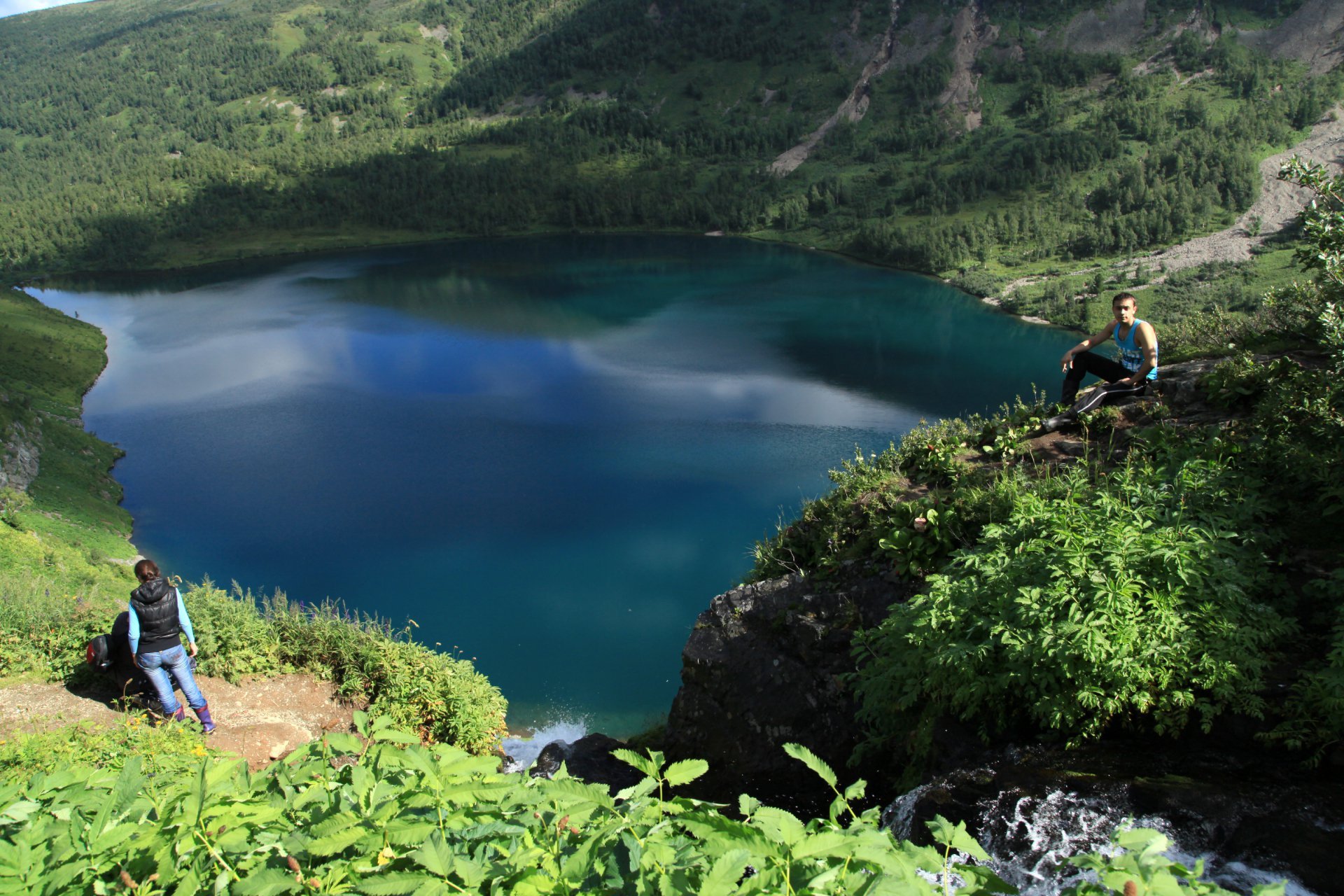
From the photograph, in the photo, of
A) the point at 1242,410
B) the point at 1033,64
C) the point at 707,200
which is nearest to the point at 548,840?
the point at 1242,410

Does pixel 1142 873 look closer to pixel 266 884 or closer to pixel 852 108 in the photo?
pixel 266 884

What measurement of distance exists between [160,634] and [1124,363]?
12480 millimetres

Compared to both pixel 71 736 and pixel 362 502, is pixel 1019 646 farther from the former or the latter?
pixel 362 502

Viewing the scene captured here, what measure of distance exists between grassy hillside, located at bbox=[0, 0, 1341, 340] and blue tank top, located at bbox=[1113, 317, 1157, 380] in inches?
2328

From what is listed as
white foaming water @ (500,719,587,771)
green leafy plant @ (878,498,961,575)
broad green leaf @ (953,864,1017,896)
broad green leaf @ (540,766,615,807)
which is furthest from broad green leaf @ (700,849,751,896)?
white foaming water @ (500,719,587,771)

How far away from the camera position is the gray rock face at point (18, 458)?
28438 millimetres

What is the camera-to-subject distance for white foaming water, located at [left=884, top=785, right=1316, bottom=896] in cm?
457

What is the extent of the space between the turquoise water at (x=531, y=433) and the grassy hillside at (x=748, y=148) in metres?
28.1

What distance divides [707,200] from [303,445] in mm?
97682

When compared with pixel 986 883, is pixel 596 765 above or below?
below

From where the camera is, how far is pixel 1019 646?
5777 millimetres

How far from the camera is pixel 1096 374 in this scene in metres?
10.8

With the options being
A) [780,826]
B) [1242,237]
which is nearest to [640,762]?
[780,826]

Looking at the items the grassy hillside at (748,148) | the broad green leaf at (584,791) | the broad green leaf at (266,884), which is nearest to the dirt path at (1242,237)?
the grassy hillside at (748,148)
